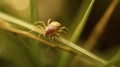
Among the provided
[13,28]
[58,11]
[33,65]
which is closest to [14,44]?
[33,65]

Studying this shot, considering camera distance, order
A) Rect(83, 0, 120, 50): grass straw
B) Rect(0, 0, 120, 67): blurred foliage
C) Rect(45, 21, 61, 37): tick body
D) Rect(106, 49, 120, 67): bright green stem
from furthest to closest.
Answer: Rect(83, 0, 120, 50): grass straw, Rect(0, 0, 120, 67): blurred foliage, Rect(45, 21, 61, 37): tick body, Rect(106, 49, 120, 67): bright green stem

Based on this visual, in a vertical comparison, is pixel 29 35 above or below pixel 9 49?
above

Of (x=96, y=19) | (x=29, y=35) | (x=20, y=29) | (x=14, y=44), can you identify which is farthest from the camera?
(x=96, y=19)

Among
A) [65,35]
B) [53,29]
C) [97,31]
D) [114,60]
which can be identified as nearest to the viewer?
[114,60]

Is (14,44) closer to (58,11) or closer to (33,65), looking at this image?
(33,65)

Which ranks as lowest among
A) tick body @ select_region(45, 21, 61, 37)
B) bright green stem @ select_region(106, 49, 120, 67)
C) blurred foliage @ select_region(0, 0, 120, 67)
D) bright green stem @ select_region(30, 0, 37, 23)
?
blurred foliage @ select_region(0, 0, 120, 67)

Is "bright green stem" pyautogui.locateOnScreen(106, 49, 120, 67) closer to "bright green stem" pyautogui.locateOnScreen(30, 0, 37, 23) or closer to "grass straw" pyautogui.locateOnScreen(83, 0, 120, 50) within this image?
"bright green stem" pyautogui.locateOnScreen(30, 0, 37, 23)

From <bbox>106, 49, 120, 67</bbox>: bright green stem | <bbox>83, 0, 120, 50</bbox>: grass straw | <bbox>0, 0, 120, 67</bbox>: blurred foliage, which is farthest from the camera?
<bbox>83, 0, 120, 50</bbox>: grass straw

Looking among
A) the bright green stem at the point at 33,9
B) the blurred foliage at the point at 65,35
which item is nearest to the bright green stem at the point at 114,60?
the blurred foliage at the point at 65,35

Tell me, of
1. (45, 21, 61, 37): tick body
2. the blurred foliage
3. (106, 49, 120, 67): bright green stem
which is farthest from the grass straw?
(106, 49, 120, 67): bright green stem

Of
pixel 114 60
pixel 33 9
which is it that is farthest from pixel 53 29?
pixel 114 60

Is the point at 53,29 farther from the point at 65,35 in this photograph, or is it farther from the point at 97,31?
the point at 97,31
